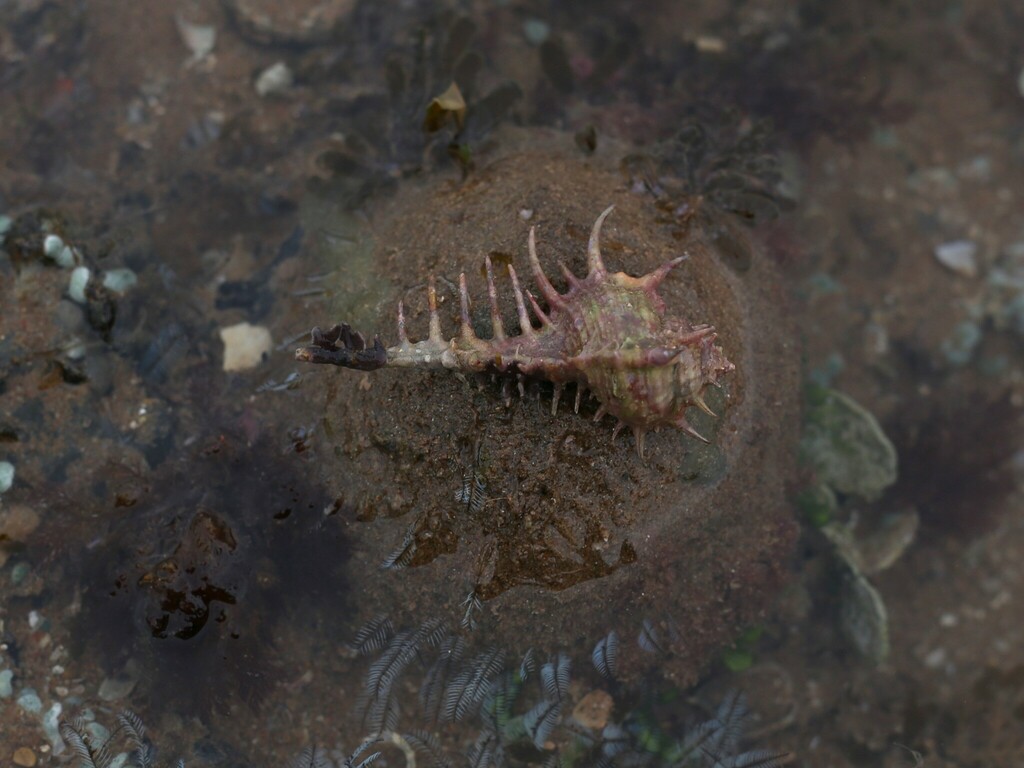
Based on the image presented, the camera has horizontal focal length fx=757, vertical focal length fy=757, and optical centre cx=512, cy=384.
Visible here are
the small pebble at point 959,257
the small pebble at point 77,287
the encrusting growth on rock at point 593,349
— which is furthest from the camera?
the small pebble at point 959,257

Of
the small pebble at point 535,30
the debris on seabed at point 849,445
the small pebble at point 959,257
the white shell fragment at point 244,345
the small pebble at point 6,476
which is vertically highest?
the small pebble at point 535,30

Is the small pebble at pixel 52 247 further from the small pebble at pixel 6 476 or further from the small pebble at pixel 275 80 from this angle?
the small pebble at pixel 275 80

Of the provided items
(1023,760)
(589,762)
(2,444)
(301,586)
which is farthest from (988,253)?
(2,444)

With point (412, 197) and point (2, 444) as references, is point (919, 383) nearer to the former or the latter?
point (412, 197)

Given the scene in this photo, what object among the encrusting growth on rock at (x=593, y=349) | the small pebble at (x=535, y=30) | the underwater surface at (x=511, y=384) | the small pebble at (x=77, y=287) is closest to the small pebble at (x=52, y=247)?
the underwater surface at (x=511, y=384)

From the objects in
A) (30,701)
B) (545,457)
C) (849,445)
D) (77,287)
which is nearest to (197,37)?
(77,287)

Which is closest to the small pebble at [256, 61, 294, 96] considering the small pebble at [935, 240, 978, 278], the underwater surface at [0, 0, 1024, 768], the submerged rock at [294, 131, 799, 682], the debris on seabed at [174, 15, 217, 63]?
the underwater surface at [0, 0, 1024, 768]

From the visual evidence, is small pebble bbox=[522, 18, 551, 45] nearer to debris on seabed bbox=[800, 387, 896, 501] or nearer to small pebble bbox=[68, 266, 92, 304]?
debris on seabed bbox=[800, 387, 896, 501]
